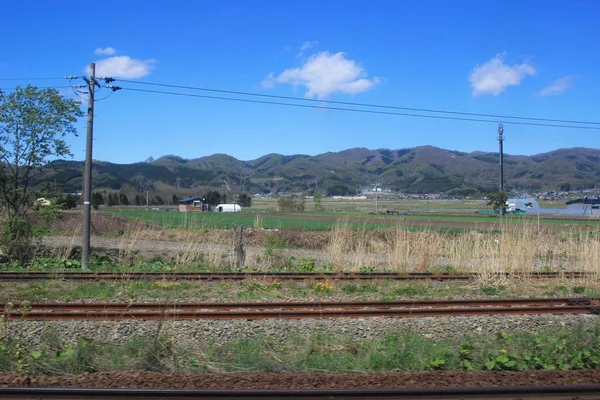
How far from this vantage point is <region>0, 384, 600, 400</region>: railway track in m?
5.95

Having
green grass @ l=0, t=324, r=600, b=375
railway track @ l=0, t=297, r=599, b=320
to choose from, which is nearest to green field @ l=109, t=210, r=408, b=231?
railway track @ l=0, t=297, r=599, b=320

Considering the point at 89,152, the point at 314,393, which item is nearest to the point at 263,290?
the point at 314,393

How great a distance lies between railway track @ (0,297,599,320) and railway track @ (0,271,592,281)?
11.2ft

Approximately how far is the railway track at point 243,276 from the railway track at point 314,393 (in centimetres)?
872

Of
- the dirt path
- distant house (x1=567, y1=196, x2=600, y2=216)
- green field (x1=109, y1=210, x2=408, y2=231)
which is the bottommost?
the dirt path

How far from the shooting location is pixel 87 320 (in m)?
10.2

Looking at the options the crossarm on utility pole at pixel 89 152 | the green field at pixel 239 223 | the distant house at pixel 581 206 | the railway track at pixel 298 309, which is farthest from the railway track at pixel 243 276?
the distant house at pixel 581 206

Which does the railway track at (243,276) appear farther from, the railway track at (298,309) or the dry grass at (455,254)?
the railway track at (298,309)

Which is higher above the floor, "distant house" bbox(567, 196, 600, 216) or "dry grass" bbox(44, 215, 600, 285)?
"distant house" bbox(567, 196, 600, 216)

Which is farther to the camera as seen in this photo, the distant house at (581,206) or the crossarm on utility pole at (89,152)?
the distant house at (581,206)

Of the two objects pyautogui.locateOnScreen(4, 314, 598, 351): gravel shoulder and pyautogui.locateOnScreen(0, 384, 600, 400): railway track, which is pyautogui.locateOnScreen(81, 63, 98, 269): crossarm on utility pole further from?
pyautogui.locateOnScreen(0, 384, 600, 400): railway track

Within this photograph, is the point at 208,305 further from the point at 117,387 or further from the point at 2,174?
the point at 2,174

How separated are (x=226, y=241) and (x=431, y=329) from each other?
1780 cm

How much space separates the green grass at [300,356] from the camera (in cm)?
719
